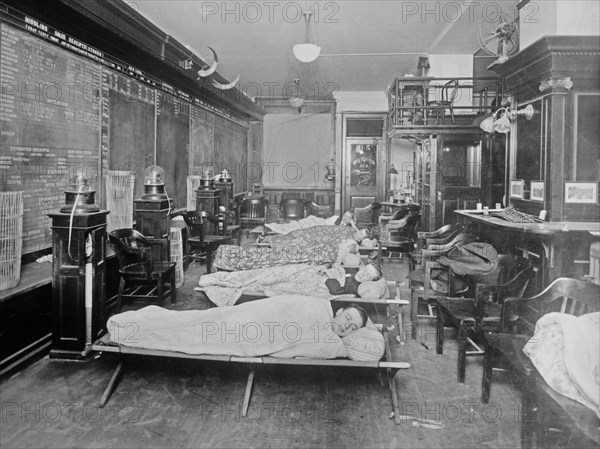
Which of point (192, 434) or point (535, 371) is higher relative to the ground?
point (535, 371)

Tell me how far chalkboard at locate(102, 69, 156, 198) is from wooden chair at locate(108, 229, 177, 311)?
3.24ft

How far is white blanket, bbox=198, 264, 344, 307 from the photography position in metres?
4.35

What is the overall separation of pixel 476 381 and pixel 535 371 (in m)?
1.12

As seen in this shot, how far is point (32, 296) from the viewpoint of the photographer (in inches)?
152

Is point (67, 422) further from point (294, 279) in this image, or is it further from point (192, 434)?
point (294, 279)

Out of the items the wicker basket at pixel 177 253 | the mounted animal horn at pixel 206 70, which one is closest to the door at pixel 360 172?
the mounted animal horn at pixel 206 70

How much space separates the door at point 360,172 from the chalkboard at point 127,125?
24.0 ft

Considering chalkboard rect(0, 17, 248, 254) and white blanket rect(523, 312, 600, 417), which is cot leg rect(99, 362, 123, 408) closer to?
chalkboard rect(0, 17, 248, 254)

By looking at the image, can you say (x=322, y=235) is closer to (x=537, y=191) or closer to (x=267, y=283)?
(x=267, y=283)

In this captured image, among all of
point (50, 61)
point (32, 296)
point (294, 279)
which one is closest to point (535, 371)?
point (294, 279)

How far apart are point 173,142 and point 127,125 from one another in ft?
5.33

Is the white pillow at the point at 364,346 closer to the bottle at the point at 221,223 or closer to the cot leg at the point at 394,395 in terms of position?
the cot leg at the point at 394,395

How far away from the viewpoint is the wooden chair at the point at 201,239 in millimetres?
6832

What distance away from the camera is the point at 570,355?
7.64 ft
